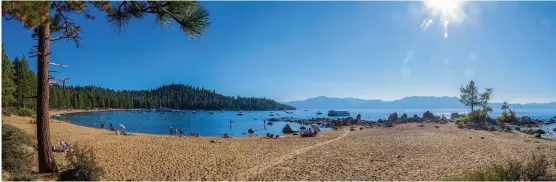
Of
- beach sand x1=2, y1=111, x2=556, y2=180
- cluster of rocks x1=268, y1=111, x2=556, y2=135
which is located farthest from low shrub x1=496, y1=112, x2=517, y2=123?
beach sand x1=2, y1=111, x2=556, y2=180

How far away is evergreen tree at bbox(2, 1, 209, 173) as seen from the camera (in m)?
6.15

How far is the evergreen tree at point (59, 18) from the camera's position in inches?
242

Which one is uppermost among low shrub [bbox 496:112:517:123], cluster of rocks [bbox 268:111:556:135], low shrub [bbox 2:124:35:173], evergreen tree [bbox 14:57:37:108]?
evergreen tree [bbox 14:57:37:108]

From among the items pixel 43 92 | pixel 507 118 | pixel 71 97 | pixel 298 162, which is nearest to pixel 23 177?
pixel 43 92

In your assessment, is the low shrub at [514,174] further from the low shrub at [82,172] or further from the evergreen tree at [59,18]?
the low shrub at [82,172]

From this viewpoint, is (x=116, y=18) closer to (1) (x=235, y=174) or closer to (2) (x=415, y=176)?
(1) (x=235, y=174)

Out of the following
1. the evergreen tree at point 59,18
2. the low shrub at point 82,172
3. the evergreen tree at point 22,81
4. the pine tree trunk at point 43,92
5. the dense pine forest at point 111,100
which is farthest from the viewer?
the dense pine forest at point 111,100

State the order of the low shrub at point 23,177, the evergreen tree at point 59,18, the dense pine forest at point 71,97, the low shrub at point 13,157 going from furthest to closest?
1. the dense pine forest at point 71,97
2. the low shrub at point 13,157
3. the low shrub at point 23,177
4. the evergreen tree at point 59,18

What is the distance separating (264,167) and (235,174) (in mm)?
1984

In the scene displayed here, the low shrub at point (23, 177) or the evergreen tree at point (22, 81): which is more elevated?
the evergreen tree at point (22, 81)

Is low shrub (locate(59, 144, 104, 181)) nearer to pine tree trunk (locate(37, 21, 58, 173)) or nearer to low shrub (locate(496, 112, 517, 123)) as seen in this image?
pine tree trunk (locate(37, 21, 58, 173))

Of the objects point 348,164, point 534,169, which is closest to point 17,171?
point 348,164

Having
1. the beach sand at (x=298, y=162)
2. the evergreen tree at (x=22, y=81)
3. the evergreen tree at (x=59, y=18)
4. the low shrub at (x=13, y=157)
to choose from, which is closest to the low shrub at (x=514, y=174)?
the beach sand at (x=298, y=162)

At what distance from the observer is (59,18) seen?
351 inches
